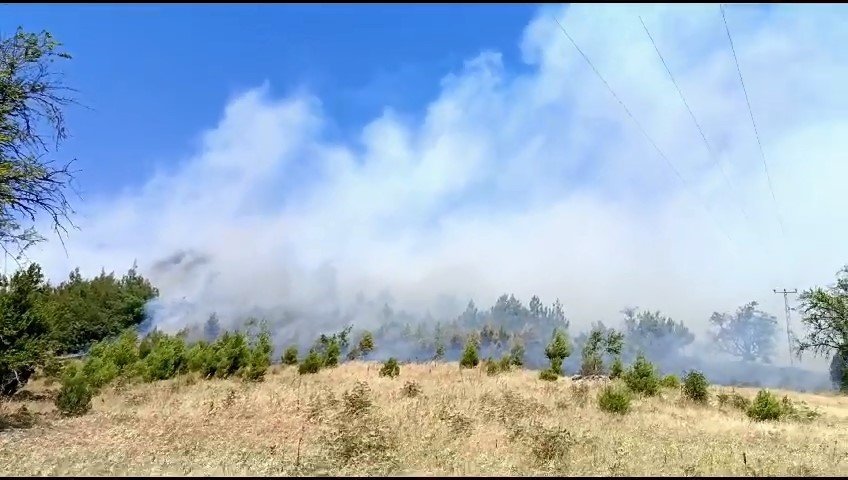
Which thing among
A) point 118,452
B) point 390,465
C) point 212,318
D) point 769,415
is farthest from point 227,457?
point 212,318

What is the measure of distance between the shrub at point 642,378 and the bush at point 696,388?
1.29 m

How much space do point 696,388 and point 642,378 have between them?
2.32 metres

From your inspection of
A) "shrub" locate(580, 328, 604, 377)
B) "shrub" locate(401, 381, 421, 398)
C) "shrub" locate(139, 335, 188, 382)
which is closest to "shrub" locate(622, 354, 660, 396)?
"shrub" locate(580, 328, 604, 377)

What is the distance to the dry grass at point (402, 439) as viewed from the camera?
28.2 feet

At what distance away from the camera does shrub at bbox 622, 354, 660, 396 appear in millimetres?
23638

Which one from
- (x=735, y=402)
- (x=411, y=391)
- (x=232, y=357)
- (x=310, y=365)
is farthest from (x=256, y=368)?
(x=735, y=402)

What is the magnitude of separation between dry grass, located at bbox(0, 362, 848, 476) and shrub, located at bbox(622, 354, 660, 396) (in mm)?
4852

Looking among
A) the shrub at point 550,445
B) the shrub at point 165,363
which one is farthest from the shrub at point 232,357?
the shrub at point 550,445

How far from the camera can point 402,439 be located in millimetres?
10844

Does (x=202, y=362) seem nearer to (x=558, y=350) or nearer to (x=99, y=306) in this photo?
(x=558, y=350)

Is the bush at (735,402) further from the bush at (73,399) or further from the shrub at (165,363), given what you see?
the shrub at (165,363)

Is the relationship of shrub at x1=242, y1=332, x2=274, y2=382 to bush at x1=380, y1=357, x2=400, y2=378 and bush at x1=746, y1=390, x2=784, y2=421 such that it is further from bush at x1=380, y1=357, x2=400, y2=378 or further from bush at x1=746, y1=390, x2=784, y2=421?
bush at x1=746, y1=390, x2=784, y2=421

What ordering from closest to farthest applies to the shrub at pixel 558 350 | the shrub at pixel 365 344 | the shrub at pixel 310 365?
the shrub at pixel 310 365 < the shrub at pixel 558 350 < the shrub at pixel 365 344

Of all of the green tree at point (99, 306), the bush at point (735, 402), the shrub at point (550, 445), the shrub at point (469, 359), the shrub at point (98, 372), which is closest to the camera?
the shrub at point (550, 445)
